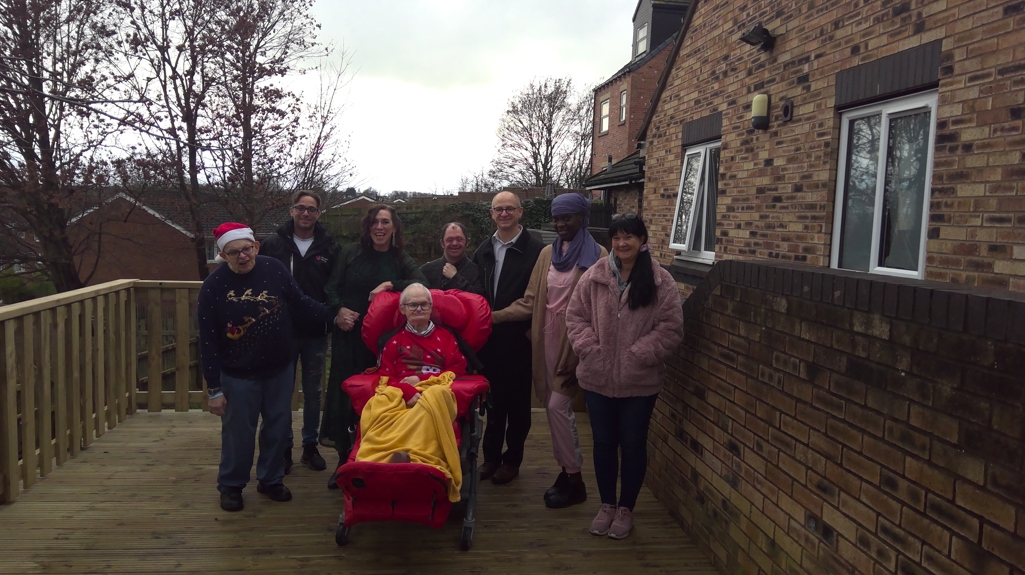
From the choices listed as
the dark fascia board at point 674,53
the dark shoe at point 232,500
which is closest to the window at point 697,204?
the dark fascia board at point 674,53

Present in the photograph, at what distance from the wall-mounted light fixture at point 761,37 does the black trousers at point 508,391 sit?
12.6 feet

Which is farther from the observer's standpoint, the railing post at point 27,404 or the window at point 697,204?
the window at point 697,204

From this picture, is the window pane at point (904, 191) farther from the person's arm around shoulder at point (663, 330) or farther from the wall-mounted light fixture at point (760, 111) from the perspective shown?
the person's arm around shoulder at point (663, 330)

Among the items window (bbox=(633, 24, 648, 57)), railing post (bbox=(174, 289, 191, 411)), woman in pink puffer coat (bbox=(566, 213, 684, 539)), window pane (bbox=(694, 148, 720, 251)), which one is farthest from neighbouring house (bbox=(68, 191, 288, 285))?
window (bbox=(633, 24, 648, 57))

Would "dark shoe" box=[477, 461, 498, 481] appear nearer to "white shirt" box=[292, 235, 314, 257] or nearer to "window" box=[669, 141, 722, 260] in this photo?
"white shirt" box=[292, 235, 314, 257]

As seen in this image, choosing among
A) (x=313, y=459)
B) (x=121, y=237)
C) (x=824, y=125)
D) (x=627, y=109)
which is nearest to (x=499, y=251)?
(x=313, y=459)

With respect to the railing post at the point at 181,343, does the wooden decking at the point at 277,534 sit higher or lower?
lower

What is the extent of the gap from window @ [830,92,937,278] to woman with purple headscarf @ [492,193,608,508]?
227cm

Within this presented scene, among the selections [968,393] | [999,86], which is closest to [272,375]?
[968,393]

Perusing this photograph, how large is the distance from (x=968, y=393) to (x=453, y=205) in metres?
23.2

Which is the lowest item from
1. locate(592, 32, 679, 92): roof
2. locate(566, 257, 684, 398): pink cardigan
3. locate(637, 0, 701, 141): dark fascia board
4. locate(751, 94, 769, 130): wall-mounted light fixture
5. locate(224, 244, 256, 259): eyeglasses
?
locate(566, 257, 684, 398): pink cardigan

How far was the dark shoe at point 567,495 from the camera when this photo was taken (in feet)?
13.5

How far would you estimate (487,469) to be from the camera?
15.1 feet

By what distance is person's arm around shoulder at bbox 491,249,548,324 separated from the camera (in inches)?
168
